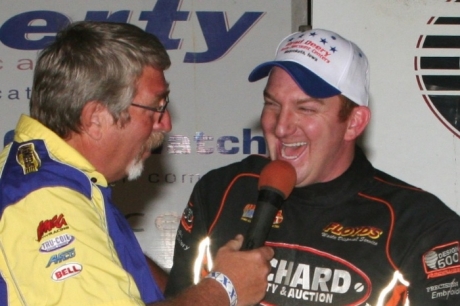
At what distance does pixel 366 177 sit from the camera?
7.34 ft

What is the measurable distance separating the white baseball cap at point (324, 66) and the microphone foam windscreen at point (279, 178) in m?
0.23

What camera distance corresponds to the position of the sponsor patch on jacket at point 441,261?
2018 millimetres

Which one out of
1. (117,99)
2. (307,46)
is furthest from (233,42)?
(117,99)

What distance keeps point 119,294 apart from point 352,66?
3.02 feet

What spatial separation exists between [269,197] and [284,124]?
296 mm

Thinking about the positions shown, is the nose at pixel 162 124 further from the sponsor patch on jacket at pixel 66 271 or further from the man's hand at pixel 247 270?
the sponsor patch on jacket at pixel 66 271

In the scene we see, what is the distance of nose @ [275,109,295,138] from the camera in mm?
2199

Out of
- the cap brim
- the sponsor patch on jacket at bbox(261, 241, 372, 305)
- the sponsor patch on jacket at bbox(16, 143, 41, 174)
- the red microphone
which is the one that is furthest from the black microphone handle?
the sponsor patch on jacket at bbox(16, 143, 41, 174)

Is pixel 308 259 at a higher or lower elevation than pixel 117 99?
lower

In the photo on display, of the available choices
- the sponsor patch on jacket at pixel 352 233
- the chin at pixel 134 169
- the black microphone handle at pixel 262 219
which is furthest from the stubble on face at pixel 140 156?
the sponsor patch on jacket at pixel 352 233

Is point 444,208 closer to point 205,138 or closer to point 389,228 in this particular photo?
point 389,228

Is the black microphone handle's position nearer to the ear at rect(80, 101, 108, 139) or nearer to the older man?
the older man

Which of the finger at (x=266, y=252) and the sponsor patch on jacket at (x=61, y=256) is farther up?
the sponsor patch on jacket at (x=61, y=256)

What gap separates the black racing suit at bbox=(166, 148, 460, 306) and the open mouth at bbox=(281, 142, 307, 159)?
0.31ft
